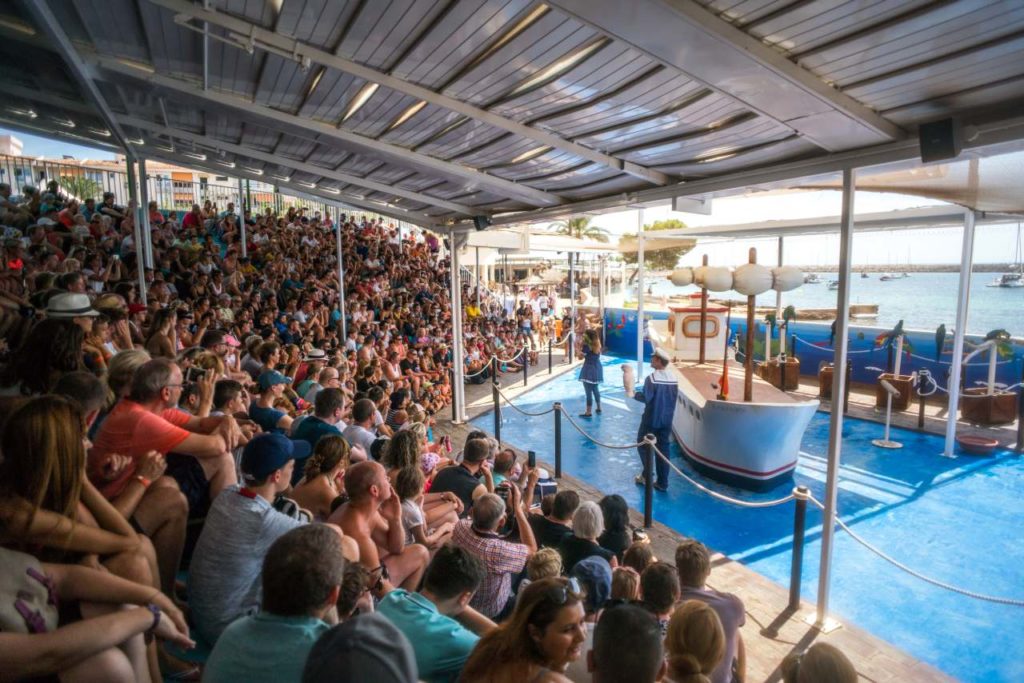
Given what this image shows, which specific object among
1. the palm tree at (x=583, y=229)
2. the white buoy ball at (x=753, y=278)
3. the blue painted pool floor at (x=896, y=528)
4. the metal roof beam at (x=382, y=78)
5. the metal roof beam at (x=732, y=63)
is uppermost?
the palm tree at (x=583, y=229)

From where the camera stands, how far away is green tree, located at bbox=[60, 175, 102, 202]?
55.3ft

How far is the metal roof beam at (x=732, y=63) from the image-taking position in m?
2.47

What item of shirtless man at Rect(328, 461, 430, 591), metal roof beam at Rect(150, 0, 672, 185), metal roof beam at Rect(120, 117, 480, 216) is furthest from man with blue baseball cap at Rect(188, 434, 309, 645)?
metal roof beam at Rect(120, 117, 480, 216)

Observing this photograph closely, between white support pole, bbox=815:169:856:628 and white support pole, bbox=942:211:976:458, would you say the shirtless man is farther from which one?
white support pole, bbox=942:211:976:458

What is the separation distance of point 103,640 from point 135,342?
→ 16.8 feet

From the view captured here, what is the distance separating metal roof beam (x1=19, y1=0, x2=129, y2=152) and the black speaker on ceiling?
5.74 metres

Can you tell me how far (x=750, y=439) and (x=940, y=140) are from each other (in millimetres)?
4684

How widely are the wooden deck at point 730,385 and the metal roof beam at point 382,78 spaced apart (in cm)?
408

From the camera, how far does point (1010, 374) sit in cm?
1226

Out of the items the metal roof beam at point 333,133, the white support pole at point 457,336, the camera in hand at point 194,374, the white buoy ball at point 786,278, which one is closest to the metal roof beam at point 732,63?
the camera in hand at point 194,374

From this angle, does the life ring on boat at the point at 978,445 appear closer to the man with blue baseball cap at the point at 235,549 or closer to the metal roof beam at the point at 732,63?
the metal roof beam at the point at 732,63

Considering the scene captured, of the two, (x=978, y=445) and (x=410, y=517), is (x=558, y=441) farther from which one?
(x=978, y=445)

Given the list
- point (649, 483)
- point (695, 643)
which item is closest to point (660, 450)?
point (649, 483)

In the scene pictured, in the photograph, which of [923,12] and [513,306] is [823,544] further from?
[513,306]
